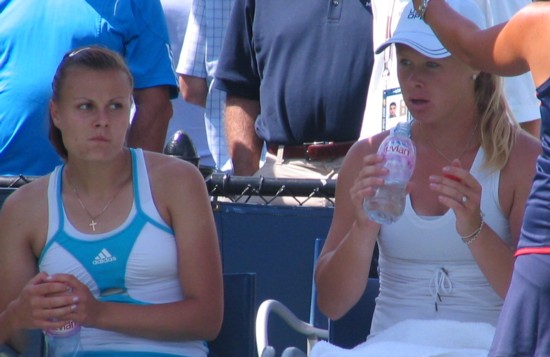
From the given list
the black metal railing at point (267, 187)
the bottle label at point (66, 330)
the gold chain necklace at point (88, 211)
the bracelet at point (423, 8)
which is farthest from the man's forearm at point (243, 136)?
the bracelet at point (423, 8)

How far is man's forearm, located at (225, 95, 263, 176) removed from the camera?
18.0 ft

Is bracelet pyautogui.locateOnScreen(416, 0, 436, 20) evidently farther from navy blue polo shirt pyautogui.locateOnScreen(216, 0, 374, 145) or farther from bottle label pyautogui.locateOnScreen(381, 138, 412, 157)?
navy blue polo shirt pyautogui.locateOnScreen(216, 0, 374, 145)

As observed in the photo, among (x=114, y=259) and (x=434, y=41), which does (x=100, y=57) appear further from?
(x=434, y=41)

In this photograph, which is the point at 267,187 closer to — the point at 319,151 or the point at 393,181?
the point at 319,151

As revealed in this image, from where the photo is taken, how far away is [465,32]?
281 centimetres

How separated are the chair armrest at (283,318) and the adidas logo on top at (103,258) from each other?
481 millimetres

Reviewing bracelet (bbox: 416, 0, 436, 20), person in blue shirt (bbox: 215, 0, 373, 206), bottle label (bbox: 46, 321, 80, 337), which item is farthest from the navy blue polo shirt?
bracelet (bbox: 416, 0, 436, 20)

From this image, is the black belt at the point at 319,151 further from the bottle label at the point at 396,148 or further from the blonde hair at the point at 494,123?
the bottle label at the point at 396,148

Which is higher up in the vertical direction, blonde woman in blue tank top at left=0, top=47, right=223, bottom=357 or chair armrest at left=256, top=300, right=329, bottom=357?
blonde woman in blue tank top at left=0, top=47, right=223, bottom=357

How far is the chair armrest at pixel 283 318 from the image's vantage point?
3.60m

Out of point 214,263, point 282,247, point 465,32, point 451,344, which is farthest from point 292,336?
point 465,32

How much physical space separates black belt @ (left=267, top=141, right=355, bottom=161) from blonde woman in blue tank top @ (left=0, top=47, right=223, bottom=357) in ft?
4.67

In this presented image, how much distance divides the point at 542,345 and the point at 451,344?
711 mm

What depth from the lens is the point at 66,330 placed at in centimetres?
337
